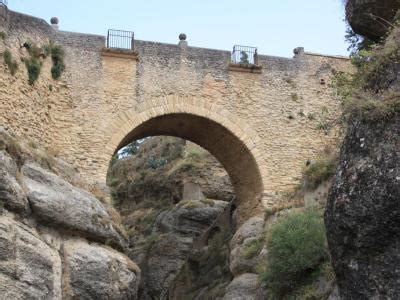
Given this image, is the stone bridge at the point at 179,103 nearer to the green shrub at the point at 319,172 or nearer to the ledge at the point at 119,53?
the ledge at the point at 119,53

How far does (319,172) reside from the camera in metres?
16.0

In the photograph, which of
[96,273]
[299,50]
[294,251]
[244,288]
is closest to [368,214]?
[294,251]

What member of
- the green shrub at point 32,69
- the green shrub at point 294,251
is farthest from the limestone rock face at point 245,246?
the green shrub at point 32,69

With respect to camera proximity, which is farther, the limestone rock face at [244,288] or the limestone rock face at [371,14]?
the limestone rock face at [244,288]

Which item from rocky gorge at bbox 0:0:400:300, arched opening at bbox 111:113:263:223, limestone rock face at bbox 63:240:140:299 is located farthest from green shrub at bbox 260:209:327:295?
arched opening at bbox 111:113:263:223

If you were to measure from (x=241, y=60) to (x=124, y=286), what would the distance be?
25.6ft

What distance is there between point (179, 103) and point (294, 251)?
20.9 feet

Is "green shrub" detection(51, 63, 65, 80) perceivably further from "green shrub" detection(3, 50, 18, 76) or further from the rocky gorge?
the rocky gorge

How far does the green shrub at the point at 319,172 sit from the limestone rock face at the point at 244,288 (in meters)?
2.66

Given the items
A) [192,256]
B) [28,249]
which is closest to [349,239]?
[28,249]

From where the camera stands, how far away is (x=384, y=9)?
33.9 feet

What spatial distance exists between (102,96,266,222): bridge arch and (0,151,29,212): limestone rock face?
3.97m

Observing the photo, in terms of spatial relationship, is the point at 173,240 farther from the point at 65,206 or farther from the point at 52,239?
the point at 52,239

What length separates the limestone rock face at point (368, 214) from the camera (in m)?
7.24
